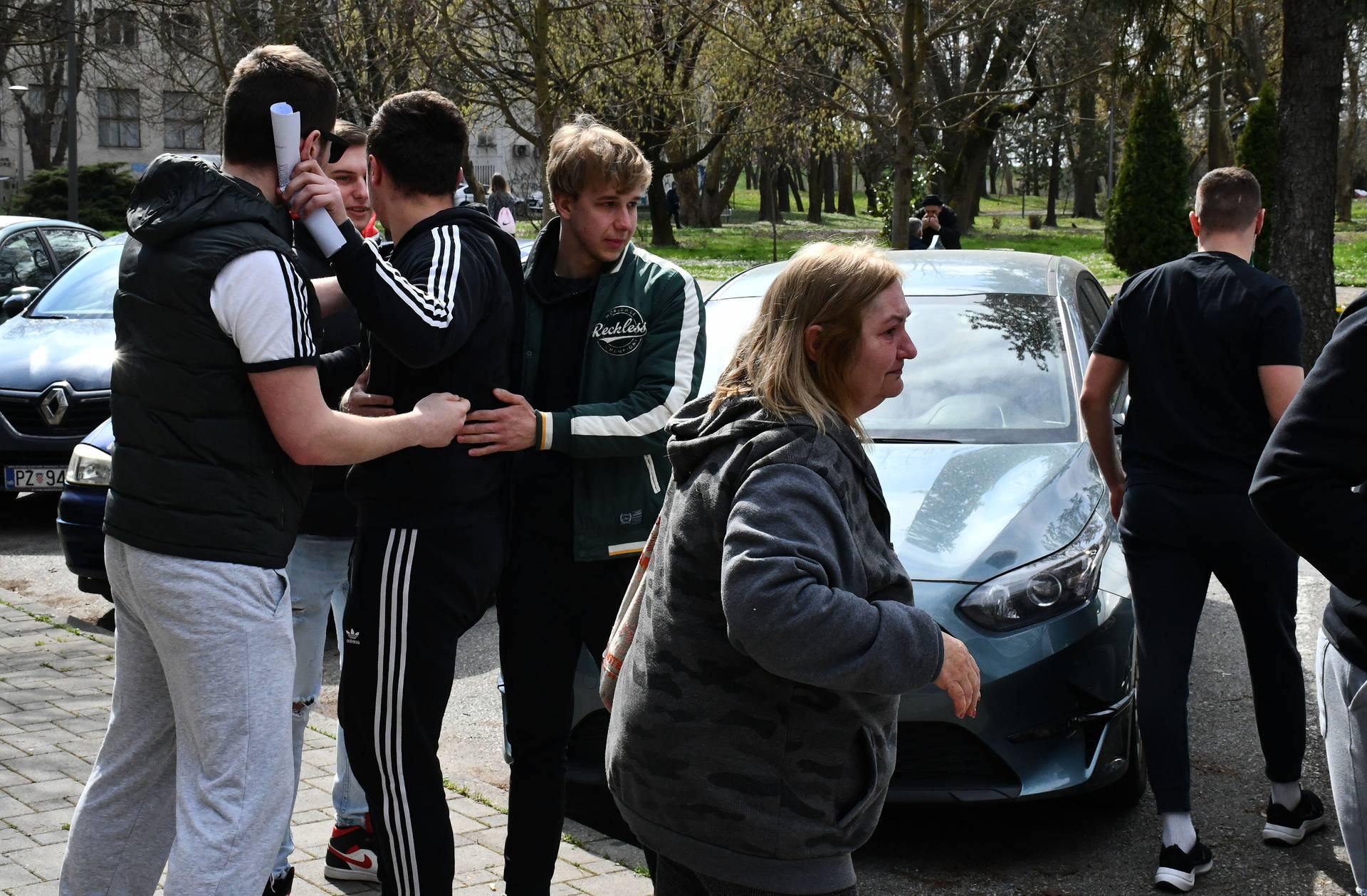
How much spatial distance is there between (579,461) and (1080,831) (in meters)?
2.21

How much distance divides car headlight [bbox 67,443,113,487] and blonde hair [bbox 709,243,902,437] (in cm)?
516

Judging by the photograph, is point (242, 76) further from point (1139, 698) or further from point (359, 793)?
point (1139, 698)

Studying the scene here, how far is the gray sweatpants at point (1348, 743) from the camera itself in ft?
8.27

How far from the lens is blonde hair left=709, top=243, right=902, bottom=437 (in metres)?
2.33

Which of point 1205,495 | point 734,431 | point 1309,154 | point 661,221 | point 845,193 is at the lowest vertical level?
point 1205,495

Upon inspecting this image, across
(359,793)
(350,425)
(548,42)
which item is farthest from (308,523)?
(548,42)

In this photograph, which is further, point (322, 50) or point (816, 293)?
point (322, 50)

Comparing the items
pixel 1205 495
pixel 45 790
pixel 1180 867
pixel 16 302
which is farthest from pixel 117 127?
pixel 1180 867

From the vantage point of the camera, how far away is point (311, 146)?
2848 millimetres

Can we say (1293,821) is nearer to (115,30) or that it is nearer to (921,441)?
(921,441)

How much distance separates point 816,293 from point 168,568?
1354 millimetres

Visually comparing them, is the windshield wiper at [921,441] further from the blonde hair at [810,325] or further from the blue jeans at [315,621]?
the blonde hair at [810,325]

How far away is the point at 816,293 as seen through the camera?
2367 millimetres

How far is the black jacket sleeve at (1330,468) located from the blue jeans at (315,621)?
2513mm
